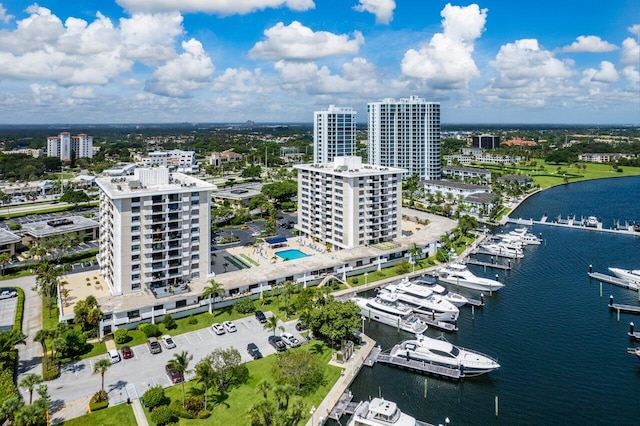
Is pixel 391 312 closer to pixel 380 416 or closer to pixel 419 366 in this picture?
pixel 419 366

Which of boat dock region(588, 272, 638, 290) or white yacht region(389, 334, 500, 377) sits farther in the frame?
boat dock region(588, 272, 638, 290)

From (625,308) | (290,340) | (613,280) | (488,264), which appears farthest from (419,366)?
(613,280)

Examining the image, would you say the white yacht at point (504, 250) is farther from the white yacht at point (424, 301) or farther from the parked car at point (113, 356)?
the parked car at point (113, 356)

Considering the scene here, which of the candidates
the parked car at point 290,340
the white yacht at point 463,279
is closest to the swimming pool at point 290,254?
the white yacht at point 463,279

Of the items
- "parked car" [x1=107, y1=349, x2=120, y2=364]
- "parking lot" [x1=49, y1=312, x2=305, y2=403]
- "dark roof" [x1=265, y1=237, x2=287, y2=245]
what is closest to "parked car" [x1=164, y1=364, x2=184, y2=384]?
"parking lot" [x1=49, y1=312, x2=305, y2=403]

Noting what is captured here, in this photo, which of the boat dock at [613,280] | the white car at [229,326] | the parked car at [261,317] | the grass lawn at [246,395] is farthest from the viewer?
the boat dock at [613,280]

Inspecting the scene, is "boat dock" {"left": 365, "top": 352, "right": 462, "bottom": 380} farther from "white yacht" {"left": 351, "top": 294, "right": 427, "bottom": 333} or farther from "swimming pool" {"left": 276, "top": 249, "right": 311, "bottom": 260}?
"swimming pool" {"left": 276, "top": 249, "right": 311, "bottom": 260}
